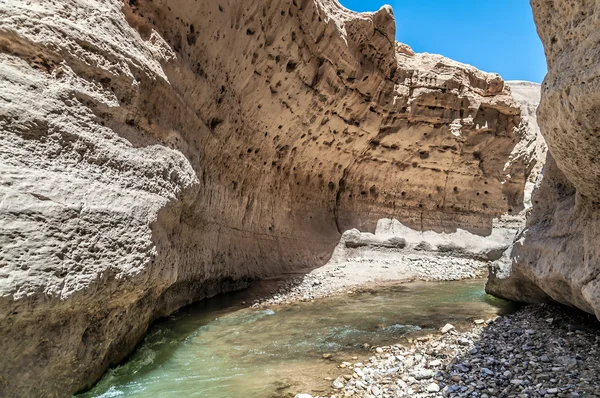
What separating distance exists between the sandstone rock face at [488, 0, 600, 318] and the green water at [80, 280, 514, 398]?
66.7 inches

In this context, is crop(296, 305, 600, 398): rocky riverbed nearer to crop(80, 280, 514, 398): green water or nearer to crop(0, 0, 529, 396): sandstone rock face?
crop(80, 280, 514, 398): green water

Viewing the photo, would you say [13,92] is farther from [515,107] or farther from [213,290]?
[515,107]

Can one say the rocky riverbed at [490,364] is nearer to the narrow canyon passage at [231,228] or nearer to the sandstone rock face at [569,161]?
the narrow canyon passage at [231,228]

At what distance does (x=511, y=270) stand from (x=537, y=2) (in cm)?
473

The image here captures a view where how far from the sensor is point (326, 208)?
1485 centimetres

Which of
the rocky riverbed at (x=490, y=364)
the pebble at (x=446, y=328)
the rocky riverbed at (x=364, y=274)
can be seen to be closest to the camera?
the rocky riverbed at (x=490, y=364)

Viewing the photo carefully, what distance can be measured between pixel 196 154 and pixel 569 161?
238 inches

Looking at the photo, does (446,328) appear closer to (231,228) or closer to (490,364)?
(490,364)

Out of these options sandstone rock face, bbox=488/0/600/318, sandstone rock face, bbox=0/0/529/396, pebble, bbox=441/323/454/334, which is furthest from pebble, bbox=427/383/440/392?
sandstone rock face, bbox=0/0/529/396

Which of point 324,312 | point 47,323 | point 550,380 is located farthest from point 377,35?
point 47,323

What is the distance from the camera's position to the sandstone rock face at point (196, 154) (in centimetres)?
363

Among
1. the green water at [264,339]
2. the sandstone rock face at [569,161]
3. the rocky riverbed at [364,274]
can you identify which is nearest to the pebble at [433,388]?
the green water at [264,339]

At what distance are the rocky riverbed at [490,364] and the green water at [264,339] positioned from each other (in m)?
0.56

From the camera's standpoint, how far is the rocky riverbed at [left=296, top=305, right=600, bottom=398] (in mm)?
3535
